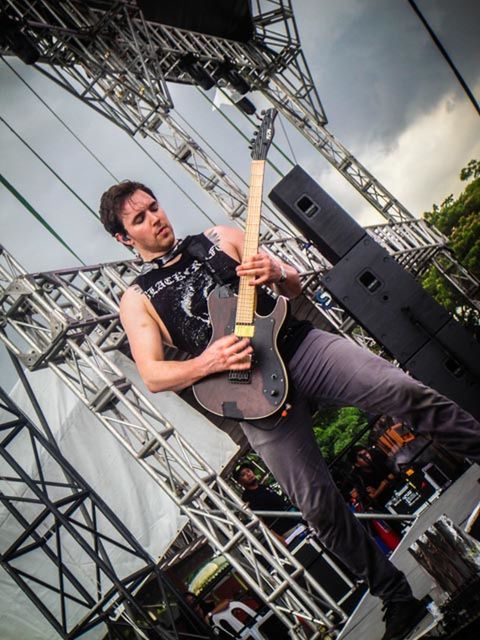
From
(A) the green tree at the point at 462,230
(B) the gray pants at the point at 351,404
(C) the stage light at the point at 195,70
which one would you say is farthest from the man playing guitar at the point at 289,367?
(A) the green tree at the point at 462,230

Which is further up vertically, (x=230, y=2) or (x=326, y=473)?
(x=230, y=2)

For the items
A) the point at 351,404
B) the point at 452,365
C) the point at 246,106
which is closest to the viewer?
the point at 351,404

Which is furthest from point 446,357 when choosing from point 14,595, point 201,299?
point 14,595

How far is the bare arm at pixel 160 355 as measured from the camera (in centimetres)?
205

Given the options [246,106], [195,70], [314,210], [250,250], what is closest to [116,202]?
[250,250]

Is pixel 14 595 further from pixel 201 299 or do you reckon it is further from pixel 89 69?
pixel 89 69

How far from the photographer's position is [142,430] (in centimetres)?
338

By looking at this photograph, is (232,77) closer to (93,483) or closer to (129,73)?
(129,73)

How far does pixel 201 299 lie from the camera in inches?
88.8

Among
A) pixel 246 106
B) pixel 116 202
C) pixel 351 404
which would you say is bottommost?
pixel 351 404

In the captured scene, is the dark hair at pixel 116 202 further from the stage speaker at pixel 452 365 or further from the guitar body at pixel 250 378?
the stage speaker at pixel 452 365

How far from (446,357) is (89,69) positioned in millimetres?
6172

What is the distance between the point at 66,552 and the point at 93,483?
0.71 m

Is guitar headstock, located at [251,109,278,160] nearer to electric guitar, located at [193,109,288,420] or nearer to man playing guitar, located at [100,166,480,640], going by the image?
man playing guitar, located at [100,166,480,640]
